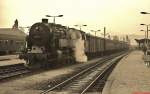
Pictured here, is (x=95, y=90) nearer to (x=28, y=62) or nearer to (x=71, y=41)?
(x=28, y=62)

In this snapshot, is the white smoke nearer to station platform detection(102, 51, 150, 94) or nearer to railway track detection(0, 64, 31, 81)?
railway track detection(0, 64, 31, 81)

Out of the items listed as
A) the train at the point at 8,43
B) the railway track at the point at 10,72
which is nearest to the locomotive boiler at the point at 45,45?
the railway track at the point at 10,72

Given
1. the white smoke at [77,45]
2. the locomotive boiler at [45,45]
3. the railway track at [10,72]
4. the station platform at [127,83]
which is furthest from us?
the white smoke at [77,45]

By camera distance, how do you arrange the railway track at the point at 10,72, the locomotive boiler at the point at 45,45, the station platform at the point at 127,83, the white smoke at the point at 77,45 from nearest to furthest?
1. the station platform at the point at 127,83
2. the railway track at the point at 10,72
3. the locomotive boiler at the point at 45,45
4. the white smoke at the point at 77,45

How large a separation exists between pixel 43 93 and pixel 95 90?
9.66ft

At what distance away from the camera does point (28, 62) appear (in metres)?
25.7

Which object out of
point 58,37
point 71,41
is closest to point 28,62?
point 58,37

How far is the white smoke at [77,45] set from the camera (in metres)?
35.1

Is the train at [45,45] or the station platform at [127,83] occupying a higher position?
the train at [45,45]

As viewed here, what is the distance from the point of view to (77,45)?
36500mm

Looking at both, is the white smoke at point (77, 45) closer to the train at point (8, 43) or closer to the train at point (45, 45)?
the train at point (45, 45)

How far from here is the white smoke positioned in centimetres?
3506

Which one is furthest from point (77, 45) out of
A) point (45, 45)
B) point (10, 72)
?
point (10, 72)

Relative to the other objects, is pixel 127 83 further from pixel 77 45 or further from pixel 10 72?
pixel 77 45
